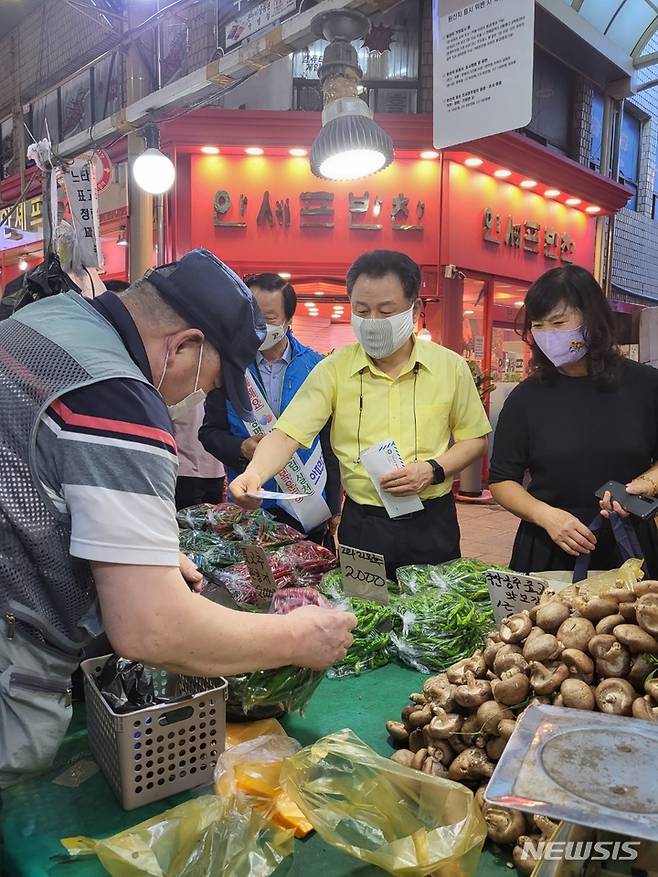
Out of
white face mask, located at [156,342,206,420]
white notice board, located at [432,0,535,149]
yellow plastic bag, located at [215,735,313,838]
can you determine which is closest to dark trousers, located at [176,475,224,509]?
white notice board, located at [432,0,535,149]

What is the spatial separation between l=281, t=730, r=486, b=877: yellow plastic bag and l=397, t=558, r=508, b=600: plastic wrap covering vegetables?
774 mm

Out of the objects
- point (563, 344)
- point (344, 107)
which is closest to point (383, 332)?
point (563, 344)

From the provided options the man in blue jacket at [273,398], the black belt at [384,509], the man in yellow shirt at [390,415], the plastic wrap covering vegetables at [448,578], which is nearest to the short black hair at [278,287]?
the man in blue jacket at [273,398]

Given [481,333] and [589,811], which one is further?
[481,333]

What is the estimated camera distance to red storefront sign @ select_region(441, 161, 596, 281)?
7898 millimetres

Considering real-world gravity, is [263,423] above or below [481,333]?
below

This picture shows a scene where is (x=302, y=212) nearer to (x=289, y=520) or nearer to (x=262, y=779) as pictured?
(x=289, y=520)

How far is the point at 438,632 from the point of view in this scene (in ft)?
5.72

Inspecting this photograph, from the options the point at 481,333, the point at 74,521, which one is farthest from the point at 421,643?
the point at 481,333

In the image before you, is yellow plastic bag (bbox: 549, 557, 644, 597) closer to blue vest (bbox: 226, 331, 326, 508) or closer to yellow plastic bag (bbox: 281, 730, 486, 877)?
yellow plastic bag (bbox: 281, 730, 486, 877)

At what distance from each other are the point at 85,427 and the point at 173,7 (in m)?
5.45

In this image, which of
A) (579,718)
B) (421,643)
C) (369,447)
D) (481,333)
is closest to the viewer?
(579,718)

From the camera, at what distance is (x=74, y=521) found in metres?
0.99

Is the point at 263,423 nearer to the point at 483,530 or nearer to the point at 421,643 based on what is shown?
the point at 421,643
